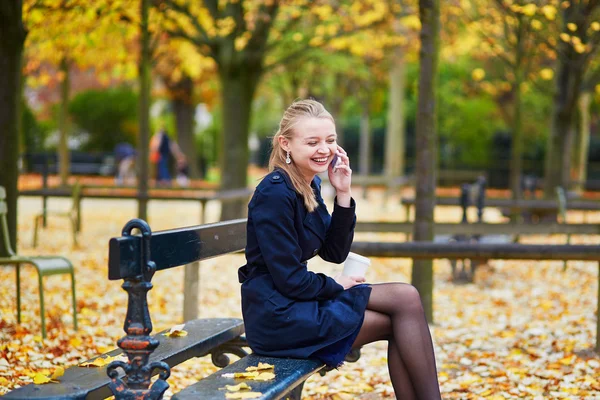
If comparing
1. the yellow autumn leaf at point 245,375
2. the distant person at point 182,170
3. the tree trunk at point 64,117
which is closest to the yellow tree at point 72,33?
the tree trunk at point 64,117

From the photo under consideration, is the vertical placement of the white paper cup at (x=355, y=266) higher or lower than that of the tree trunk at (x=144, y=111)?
lower

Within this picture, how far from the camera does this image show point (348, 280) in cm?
383

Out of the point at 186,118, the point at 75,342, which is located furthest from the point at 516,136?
the point at 186,118

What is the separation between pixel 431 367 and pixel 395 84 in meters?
19.0

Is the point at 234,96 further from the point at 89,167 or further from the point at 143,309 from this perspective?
the point at 89,167

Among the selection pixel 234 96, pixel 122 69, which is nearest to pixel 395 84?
pixel 122 69

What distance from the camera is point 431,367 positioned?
12.2ft

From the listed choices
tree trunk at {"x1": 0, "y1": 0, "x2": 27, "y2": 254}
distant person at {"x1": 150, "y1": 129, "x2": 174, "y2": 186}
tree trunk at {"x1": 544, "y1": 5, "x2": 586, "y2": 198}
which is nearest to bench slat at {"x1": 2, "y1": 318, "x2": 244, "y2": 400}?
tree trunk at {"x1": 0, "y1": 0, "x2": 27, "y2": 254}

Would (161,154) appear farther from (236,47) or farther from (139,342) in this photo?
(139,342)

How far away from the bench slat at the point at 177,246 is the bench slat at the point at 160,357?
391mm

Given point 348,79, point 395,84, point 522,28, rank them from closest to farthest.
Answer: point 522,28, point 395,84, point 348,79

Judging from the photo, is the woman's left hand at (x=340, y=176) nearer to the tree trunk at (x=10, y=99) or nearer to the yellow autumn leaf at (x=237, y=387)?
the yellow autumn leaf at (x=237, y=387)

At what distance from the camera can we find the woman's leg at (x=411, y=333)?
3.70 m

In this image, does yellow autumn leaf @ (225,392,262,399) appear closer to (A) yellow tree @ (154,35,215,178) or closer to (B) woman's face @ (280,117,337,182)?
(B) woman's face @ (280,117,337,182)
